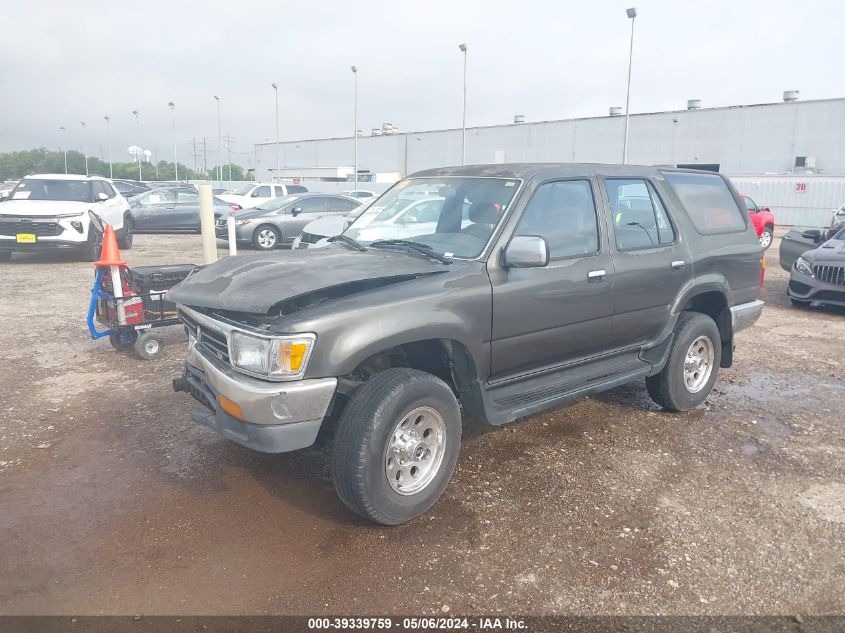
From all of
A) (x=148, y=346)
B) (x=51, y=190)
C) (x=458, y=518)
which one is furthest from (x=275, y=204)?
(x=458, y=518)

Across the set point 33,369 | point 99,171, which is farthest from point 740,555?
point 99,171

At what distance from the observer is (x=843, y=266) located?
931 centimetres

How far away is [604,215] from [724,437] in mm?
1917

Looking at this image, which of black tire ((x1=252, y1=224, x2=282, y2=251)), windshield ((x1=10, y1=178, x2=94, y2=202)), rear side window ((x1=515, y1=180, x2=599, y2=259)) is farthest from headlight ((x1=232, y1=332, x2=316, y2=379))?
black tire ((x1=252, y1=224, x2=282, y2=251))

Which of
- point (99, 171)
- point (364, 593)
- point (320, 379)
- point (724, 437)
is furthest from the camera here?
point (99, 171)

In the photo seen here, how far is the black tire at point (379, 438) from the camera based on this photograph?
3230 mm

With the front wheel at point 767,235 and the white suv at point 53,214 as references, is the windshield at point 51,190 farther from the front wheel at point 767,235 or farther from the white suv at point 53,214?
the front wheel at point 767,235

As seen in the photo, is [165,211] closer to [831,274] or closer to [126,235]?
[126,235]

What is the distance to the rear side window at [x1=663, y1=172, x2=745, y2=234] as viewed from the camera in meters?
5.24

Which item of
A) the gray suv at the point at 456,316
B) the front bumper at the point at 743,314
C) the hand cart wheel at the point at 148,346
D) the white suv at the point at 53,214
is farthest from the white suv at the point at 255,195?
the front bumper at the point at 743,314

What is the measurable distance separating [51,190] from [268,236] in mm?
4792

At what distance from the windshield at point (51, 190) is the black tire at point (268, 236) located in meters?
3.76

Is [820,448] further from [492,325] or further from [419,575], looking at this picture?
[419,575]

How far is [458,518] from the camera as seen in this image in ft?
12.0
